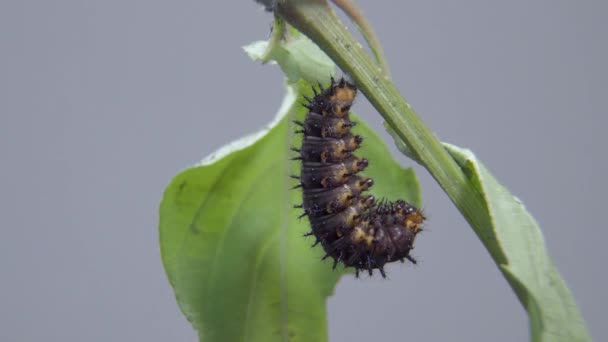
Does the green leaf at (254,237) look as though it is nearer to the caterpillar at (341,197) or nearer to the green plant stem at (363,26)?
the caterpillar at (341,197)

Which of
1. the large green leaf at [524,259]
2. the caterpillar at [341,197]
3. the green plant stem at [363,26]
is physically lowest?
the large green leaf at [524,259]

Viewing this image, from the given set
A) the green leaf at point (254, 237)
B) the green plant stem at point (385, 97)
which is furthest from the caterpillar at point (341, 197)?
the green plant stem at point (385, 97)

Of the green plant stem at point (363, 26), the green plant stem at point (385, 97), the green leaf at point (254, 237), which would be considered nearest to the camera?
the green plant stem at point (385, 97)

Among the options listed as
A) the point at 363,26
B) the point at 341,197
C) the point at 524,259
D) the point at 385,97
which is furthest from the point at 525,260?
the point at 341,197

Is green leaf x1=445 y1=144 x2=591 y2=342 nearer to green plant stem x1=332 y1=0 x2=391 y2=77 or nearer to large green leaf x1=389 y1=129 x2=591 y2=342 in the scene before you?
large green leaf x1=389 y1=129 x2=591 y2=342

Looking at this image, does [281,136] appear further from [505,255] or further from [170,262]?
[505,255]

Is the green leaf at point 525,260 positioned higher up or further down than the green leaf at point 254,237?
further down
